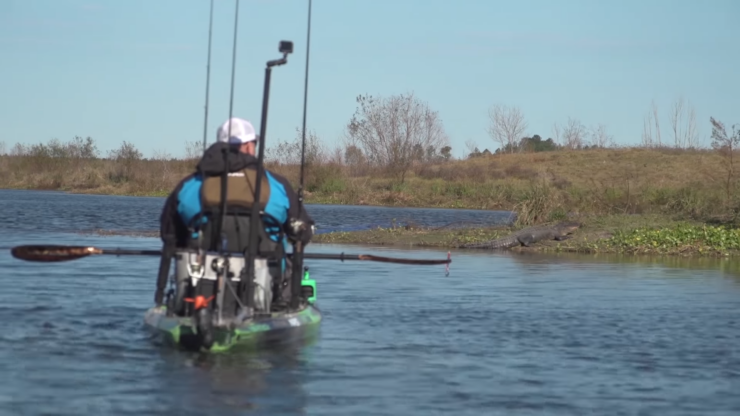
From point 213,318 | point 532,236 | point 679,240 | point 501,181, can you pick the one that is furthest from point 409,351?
point 501,181

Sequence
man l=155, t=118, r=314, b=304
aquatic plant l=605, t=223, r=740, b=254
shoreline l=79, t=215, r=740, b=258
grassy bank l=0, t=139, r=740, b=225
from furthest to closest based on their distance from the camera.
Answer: grassy bank l=0, t=139, r=740, b=225
shoreline l=79, t=215, r=740, b=258
aquatic plant l=605, t=223, r=740, b=254
man l=155, t=118, r=314, b=304

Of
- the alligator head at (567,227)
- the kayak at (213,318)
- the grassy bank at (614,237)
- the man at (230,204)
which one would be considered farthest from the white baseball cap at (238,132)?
the alligator head at (567,227)

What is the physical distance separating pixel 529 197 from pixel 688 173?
1627 inches

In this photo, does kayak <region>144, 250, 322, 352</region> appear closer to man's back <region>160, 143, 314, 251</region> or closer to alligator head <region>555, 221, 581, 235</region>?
man's back <region>160, 143, 314, 251</region>

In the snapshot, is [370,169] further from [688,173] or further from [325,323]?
[325,323]

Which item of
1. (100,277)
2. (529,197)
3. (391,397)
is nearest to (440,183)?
(529,197)

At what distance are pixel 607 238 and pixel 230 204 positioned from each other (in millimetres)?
18333

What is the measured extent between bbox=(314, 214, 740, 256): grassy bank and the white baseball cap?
16.2m

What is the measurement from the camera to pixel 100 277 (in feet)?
56.1

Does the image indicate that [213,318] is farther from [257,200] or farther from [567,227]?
[567,227]

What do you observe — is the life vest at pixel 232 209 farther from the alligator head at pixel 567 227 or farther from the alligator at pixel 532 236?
the alligator head at pixel 567 227

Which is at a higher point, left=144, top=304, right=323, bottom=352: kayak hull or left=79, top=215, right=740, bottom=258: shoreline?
left=79, top=215, right=740, bottom=258: shoreline

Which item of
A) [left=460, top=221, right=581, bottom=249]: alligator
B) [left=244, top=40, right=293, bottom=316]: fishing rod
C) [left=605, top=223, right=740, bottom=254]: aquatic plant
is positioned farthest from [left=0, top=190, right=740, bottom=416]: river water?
[left=460, top=221, right=581, bottom=249]: alligator

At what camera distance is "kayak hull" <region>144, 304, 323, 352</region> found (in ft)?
31.9
